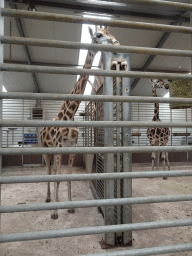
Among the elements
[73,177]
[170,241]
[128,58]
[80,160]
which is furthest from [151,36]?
[73,177]

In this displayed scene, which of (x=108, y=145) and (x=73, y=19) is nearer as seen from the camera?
(x=73, y=19)

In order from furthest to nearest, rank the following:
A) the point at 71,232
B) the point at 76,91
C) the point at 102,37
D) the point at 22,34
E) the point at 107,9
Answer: the point at 22,34 < the point at 107,9 < the point at 102,37 < the point at 76,91 < the point at 71,232

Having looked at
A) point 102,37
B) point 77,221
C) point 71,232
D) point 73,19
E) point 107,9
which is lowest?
point 77,221

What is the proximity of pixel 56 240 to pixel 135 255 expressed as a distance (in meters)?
1.18

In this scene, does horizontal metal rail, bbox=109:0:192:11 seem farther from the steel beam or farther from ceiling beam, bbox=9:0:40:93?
the steel beam

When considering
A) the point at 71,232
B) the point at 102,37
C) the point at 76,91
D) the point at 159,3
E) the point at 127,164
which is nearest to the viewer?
the point at 71,232

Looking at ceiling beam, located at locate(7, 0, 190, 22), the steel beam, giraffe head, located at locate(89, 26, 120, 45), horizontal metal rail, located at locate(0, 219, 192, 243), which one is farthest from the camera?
the steel beam

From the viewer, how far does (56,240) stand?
1.73 m

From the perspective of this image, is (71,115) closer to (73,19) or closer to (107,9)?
(73,19)

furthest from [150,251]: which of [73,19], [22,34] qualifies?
[22,34]

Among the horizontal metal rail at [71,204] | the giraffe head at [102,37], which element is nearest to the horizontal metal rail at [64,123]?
the horizontal metal rail at [71,204]

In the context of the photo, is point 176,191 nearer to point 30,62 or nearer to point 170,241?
point 170,241

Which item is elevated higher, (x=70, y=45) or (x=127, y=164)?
(x=70, y=45)

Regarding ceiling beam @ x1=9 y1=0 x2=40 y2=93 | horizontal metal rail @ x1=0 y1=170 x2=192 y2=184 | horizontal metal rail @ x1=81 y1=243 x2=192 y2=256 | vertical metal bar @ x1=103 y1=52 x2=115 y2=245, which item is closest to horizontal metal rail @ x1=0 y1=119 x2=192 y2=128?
horizontal metal rail @ x1=0 y1=170 x2=192 y2=184
